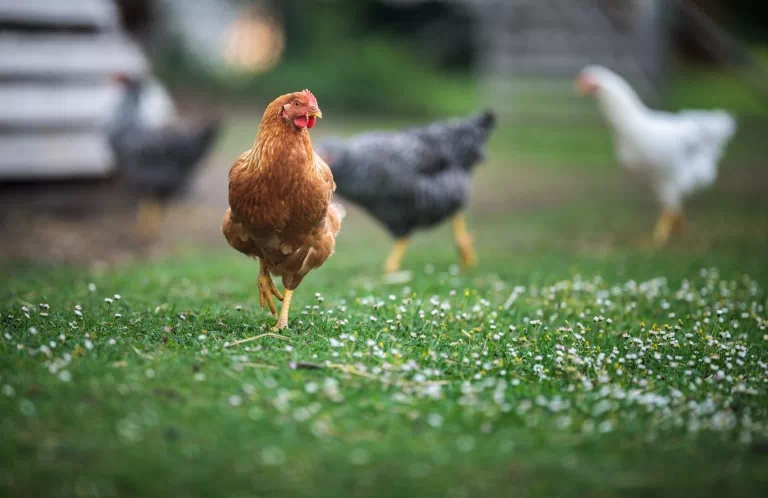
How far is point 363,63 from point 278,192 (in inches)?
675

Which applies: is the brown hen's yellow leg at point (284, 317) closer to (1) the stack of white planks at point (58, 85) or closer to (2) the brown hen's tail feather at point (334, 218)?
(2) the brown hen's tail feather at point (334, 218)

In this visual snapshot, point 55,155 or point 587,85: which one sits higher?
point 587,85

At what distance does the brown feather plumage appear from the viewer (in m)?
4.34

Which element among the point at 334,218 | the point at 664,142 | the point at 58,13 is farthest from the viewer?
the point at 58,13

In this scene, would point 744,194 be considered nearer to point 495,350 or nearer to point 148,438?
point 495,350

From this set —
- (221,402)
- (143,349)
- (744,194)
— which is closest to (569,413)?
(221,402)

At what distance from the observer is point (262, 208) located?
4371 millimetres

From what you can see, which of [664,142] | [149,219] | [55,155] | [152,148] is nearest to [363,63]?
[55,155]

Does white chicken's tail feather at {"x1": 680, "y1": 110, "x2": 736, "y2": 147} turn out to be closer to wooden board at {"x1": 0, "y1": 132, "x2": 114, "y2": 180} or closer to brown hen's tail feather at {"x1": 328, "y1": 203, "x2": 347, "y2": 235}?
brown hen's tail feather at {"x1": 328, "y1": 203, "x2": 347, "y2": 235}

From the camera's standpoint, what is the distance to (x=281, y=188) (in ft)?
14.3

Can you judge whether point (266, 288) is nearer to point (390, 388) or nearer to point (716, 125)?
point (390, 388)

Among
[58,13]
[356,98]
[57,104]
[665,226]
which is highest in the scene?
[58,13]

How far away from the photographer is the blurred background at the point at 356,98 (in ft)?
31.3

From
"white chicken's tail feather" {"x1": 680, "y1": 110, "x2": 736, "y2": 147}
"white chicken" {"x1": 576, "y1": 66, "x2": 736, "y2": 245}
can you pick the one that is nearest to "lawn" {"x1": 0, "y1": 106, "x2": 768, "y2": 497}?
"white chicken" {"x1": 576, "y1": 66, "x2": 736, "y2": 245}
